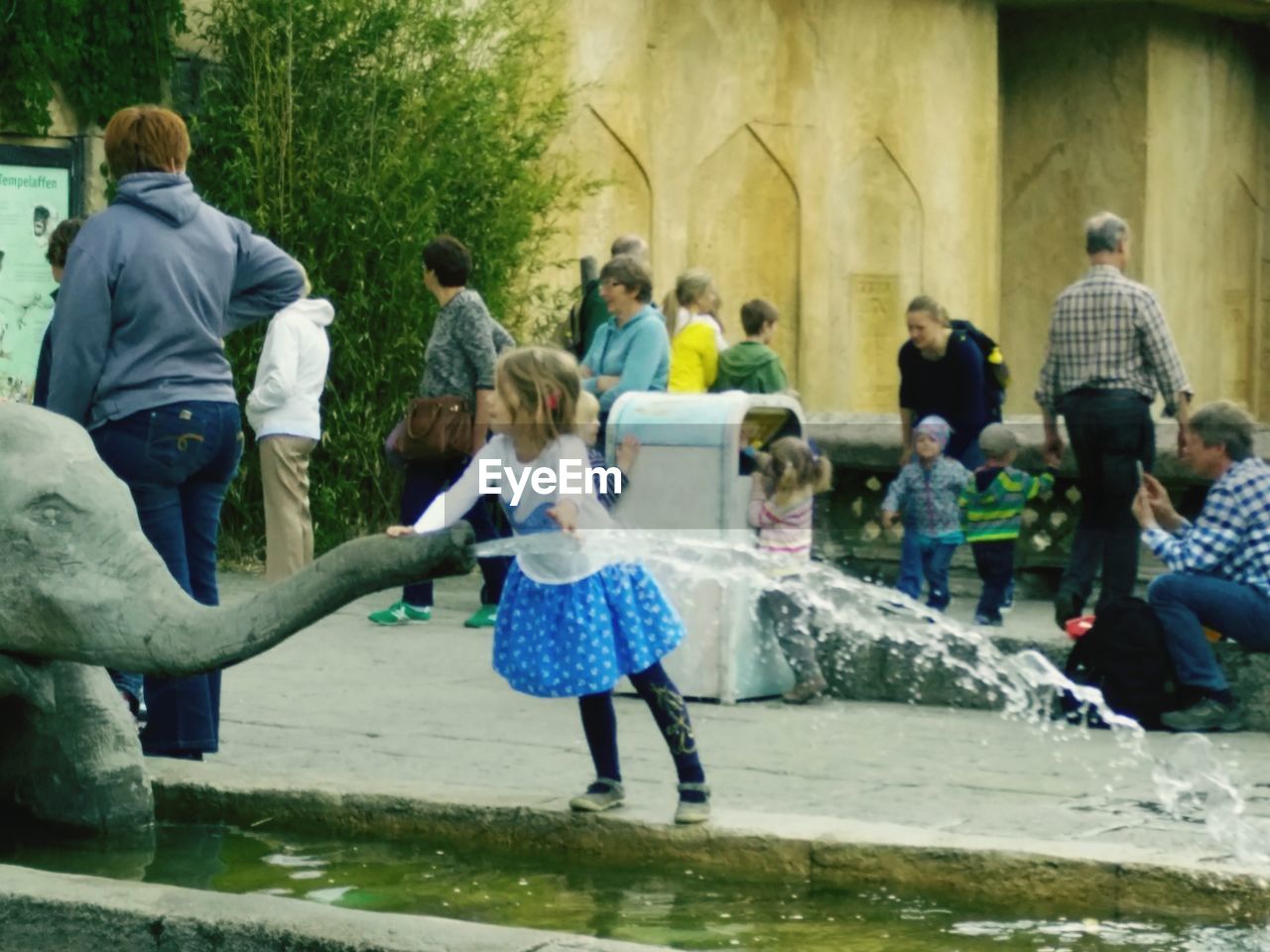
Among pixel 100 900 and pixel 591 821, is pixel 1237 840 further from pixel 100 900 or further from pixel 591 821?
pixel 100 900

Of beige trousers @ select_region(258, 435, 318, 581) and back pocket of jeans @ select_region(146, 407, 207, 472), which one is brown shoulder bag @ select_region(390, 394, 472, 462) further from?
back pocket of jeans @ select_region(146, 407, 207, 472)

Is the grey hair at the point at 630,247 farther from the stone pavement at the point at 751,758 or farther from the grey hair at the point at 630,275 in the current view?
the stone pavement at the point at 751,758

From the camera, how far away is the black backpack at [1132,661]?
358 inches

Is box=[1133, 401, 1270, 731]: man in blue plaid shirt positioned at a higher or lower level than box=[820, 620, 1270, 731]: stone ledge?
higher

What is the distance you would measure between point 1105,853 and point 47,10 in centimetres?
1084

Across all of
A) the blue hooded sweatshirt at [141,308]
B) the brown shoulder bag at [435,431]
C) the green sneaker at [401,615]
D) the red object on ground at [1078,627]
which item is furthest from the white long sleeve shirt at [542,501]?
the green sneaker at [401,615]

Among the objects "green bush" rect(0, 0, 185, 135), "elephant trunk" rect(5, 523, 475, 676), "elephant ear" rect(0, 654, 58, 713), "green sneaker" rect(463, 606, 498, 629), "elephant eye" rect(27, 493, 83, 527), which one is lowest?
"green sneaker" rect(463, 606, 498, 629)

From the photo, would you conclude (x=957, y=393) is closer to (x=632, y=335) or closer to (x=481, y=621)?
(x=632, y=335)

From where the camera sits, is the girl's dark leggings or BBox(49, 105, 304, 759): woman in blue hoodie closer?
the girl's dark leggings

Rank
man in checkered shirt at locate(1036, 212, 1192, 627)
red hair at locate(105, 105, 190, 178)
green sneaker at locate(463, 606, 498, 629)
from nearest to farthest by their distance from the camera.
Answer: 1. red hair at locate(105, 105, 190, 178)
2. man in checkered shirt at locate(1036, 212, 1192, 627)
3. green sneaker at locate(463, 606, 498, 629)

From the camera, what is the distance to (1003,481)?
11.6 meters

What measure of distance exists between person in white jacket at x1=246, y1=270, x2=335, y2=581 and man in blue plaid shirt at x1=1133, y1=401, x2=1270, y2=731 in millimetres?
5065

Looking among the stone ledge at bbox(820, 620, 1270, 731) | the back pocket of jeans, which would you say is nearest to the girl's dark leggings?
the back pocket of jeans

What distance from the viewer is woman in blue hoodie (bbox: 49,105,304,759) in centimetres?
711
